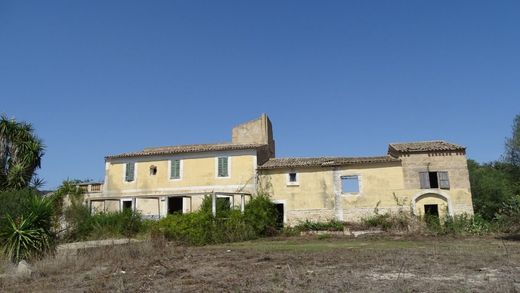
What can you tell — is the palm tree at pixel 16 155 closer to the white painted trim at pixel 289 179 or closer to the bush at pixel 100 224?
the bush at pixel 100 224

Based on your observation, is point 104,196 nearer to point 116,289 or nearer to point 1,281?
point 1,281

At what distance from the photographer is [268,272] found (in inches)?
384

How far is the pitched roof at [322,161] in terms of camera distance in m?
25.0

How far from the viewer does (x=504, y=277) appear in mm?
8547

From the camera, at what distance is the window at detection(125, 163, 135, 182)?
2836 cm

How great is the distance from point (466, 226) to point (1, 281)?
2160 centimetres

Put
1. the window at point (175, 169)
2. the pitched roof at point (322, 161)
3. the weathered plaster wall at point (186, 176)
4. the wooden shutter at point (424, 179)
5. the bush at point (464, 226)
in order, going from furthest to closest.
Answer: the window at point (175, 169)
the weathered plaster wall at point (186, 176)
the pitched roof at point (322, 161)
the wooden shutter at point (424, 179)
the bush at point (464, 226)

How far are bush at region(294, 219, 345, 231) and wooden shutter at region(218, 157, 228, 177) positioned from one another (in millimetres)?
5950

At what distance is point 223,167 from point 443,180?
13.6 m

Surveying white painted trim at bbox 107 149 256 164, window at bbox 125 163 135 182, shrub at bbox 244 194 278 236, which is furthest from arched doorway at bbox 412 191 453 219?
window at bbox 125 163 135 182

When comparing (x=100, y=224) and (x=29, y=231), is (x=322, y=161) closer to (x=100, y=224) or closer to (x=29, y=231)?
(x=100, y=224)

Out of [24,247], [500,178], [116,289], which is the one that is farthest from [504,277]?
[500,178]

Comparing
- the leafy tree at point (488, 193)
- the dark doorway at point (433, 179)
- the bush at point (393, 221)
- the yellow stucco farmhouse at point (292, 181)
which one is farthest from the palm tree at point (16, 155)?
the leafy tree at point (488, 193)

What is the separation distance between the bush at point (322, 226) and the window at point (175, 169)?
8.92 meters
